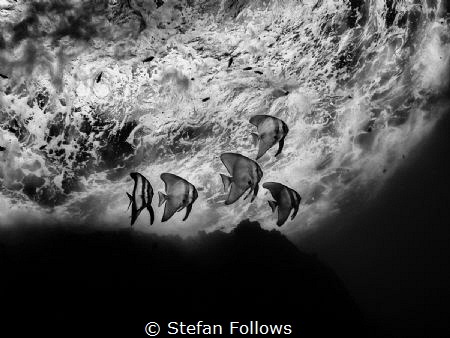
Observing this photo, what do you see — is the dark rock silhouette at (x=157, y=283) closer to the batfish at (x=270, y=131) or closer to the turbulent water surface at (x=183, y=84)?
the turbulent water surface at (x=183, y=84)

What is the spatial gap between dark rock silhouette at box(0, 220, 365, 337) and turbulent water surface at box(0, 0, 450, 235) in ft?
6.80

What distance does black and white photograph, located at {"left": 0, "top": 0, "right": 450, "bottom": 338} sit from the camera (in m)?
8.91

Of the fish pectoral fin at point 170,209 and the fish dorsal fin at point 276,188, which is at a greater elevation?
the fish dorsal fin at point 276,188

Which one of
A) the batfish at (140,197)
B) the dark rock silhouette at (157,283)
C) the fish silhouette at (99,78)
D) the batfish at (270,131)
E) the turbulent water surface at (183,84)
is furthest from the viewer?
the dark rock silhouette at (157,283)

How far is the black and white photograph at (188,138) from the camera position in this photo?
29.2 ft

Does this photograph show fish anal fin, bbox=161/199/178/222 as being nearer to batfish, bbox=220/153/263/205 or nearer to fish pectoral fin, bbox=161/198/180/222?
fish pectoral fin, bbox=161/198/180/222

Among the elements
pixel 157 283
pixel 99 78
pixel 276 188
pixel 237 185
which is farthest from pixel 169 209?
pixel 157 283

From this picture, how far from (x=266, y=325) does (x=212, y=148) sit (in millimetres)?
9284

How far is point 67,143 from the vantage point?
12047 mm

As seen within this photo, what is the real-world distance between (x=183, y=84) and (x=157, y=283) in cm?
1056

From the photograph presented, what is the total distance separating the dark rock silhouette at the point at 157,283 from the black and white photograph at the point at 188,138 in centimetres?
8

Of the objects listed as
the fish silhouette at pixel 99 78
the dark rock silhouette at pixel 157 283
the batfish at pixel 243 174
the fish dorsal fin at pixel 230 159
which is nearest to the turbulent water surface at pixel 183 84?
the fish silhouette at pixel 99 78

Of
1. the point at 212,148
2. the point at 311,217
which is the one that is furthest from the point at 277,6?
the point at 311,217

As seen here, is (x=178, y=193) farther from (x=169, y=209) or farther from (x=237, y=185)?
(x=237, y=185)
